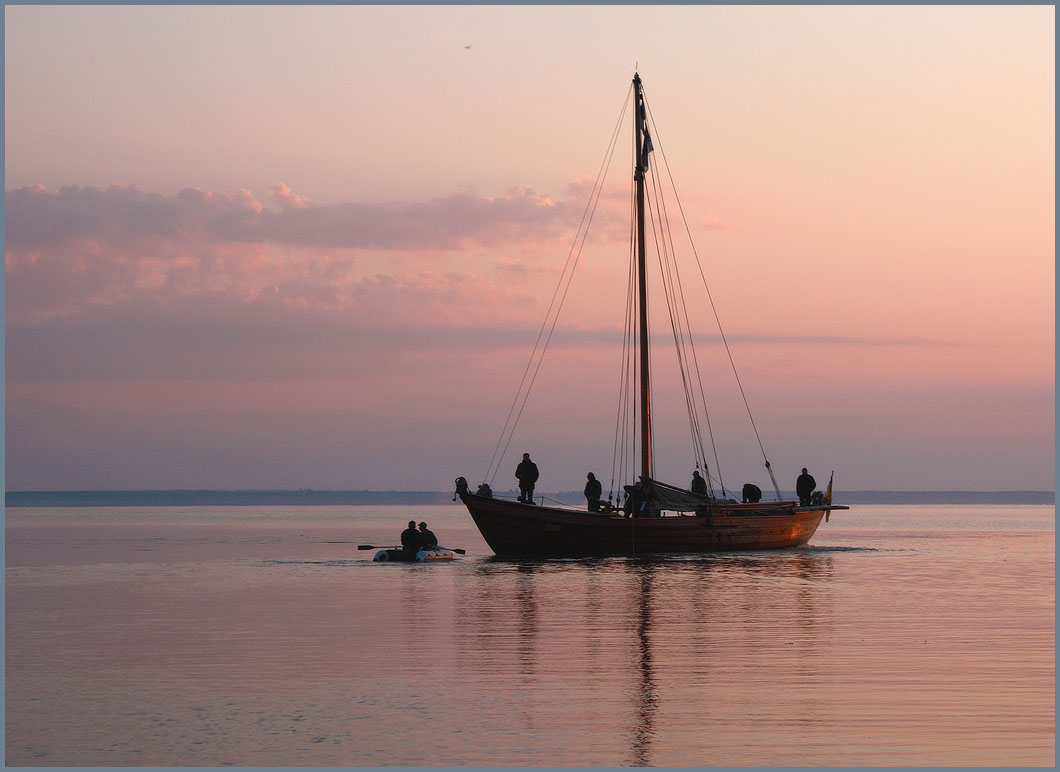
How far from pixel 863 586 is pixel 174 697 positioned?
24548 mm

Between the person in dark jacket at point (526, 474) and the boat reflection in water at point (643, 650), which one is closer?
the boat reflection in water at point (643, 650)

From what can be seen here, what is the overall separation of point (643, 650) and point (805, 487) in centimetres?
3319

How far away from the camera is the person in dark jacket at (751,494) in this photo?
5216 cm

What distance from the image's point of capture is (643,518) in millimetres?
47156

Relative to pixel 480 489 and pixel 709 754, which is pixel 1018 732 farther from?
pixel 480 489

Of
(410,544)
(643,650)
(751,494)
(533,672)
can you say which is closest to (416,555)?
(410,544)

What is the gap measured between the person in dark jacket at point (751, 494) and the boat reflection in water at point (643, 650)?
10604mm

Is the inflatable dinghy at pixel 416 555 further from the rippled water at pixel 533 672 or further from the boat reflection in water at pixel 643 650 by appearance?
the rippled water at pixel 533 672

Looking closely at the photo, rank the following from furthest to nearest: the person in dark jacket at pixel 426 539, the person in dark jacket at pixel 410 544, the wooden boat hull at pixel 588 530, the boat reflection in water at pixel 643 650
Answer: the person in dark jacket at pixel 426 539 < the person in dark jacket at pixel 410 544 < the wooden boat hull at pixel 588 530 < the boat reflection in water at pixel 643 650

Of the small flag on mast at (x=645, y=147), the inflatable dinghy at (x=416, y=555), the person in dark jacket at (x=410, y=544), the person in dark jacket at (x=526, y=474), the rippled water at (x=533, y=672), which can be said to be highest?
the small flag on mast at (x=645, y=147)

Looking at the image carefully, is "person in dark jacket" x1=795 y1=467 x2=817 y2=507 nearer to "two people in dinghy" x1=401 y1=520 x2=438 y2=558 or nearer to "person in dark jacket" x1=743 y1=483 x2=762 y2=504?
"person in dark jacket" x1=743 y1=483 x2=762 y2=504

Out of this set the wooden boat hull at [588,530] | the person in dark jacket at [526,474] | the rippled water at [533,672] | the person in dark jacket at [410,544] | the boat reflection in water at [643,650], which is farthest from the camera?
the person in dark jacket at [410,544]

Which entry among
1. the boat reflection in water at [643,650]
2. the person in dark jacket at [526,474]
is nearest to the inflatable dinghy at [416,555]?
the person in dark jacket at [526,474]

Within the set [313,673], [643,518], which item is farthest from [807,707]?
[643,518]
